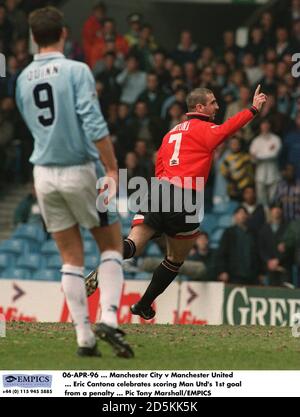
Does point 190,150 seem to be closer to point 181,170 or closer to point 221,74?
point 181,170

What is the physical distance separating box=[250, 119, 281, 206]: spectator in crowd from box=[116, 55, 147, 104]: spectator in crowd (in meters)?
3.25

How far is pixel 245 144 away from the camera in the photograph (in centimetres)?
2061

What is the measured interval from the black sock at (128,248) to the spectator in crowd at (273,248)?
6.72 m

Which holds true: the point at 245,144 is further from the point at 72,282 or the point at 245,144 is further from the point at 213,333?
the point at 72,282

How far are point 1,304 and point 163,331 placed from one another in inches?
273

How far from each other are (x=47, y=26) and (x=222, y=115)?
39.1ft

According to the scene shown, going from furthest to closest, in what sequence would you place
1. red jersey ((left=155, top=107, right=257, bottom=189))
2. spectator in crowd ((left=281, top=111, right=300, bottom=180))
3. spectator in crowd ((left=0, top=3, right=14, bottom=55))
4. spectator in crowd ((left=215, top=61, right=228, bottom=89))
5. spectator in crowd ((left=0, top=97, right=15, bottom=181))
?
spectator in crowd ((left=0, top=3, right=14, bottom=55)), spectator in crowd ((left=0, top=97, right=15, bottom=181)), spectator in crowd ((left=215, top=61, right=228, bottom=89)), spectator in crowd ((left=281, top=111, right=300, bottom=180)), red jersey ((left=155, top=107, right=257, bottom=189))

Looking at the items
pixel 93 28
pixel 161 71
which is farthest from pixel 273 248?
pixel 93 28

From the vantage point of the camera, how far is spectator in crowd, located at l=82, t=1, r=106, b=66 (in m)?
24.0

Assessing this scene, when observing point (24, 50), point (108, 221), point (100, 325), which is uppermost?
point (24, 50)

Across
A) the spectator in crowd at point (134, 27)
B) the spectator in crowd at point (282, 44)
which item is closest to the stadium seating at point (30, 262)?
the spectator in crowd at point (134, 27)

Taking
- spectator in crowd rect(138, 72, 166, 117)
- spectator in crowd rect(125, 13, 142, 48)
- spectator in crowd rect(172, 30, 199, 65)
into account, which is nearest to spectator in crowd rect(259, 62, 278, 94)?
spectator in crowd rect(138, 72, 166, 117)
